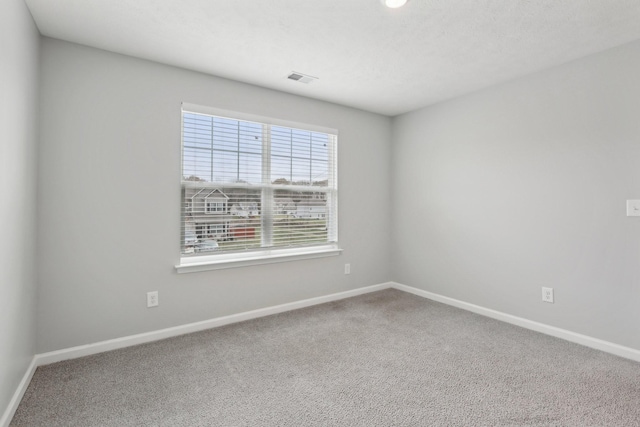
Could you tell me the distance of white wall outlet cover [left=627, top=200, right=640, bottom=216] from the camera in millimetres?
2297

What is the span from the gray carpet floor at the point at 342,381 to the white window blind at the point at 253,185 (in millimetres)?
920

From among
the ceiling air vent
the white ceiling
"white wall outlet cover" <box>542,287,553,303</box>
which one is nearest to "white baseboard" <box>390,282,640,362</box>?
"white wall outlet cover" <box>542,287,553,303</box>

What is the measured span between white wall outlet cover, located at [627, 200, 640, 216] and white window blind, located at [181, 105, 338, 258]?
2.55 meters

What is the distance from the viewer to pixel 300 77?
297cm

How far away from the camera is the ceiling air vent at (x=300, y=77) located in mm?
2902

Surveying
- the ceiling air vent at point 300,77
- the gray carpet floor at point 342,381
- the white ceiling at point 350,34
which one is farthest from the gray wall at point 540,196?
the ceiling air vent at point 300,77

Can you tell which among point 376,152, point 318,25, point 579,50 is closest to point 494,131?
point 579,50

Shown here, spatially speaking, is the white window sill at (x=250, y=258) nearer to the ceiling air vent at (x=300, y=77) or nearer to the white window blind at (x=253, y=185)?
the white window blind at (x=253, y=185)

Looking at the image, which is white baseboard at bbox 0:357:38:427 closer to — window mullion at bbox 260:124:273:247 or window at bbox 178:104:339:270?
window at bbox 178:104:339:270

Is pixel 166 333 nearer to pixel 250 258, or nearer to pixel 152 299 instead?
pixel 152 299

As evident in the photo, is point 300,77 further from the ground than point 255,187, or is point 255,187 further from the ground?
point 300,77

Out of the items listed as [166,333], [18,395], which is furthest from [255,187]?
[18,395]

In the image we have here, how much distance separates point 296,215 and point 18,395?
8.15 ft

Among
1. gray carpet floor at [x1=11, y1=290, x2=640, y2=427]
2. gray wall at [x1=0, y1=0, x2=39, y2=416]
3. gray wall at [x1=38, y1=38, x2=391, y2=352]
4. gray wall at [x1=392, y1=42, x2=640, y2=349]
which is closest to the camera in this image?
gray wall at [x1=0, y1=0, x2=39, y2=416]
